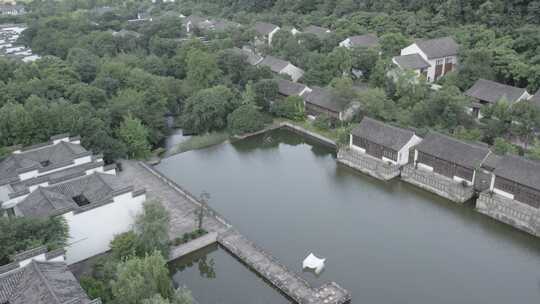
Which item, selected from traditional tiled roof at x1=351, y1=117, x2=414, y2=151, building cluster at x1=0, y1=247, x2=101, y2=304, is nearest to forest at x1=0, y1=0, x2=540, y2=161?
traditional tiled roof at x1=351, y1=117, x2=414, y2=151

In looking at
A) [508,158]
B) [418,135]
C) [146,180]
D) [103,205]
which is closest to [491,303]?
[508,158]

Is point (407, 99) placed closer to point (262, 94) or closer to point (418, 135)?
point (418, 135)

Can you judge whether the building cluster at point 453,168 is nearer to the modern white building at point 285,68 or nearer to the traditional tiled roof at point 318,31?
the modern white building at point 285,68

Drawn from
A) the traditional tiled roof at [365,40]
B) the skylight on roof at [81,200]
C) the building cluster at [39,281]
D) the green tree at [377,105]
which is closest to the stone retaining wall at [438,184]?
the green tree at [377,105]

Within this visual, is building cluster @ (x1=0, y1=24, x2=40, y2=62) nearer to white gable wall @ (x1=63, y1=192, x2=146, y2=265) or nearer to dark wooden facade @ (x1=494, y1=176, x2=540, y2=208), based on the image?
white gable wall @ (x1=63, y1=192, x2=146, y2=265)

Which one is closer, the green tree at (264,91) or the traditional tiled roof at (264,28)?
the green tree at (264,91)

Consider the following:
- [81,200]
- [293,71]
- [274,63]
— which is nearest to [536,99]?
[293,71]
